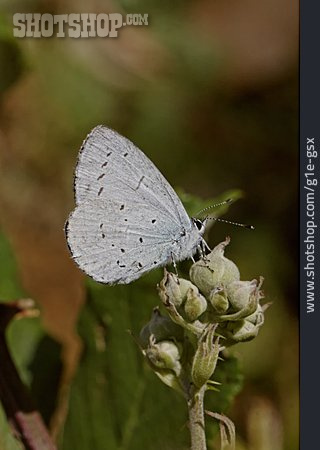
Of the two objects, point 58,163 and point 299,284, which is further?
point 58,163

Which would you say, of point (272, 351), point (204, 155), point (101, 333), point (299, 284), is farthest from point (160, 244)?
point (204, 155)

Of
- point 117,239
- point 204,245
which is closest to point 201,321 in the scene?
point 204,245

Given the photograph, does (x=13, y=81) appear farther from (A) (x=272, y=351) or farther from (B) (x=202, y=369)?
(B) (x=202, y=369)

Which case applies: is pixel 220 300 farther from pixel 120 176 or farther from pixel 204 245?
pixel 120 176

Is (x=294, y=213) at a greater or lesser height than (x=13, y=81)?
lesser

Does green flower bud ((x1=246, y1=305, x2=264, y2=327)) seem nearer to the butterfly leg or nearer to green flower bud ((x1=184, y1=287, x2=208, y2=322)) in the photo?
green flower bud ((x1=184, y1=287, x2=208, y2=322))

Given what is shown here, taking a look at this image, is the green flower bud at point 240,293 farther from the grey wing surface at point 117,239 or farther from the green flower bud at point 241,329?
the grey wing surface at point 117,239
